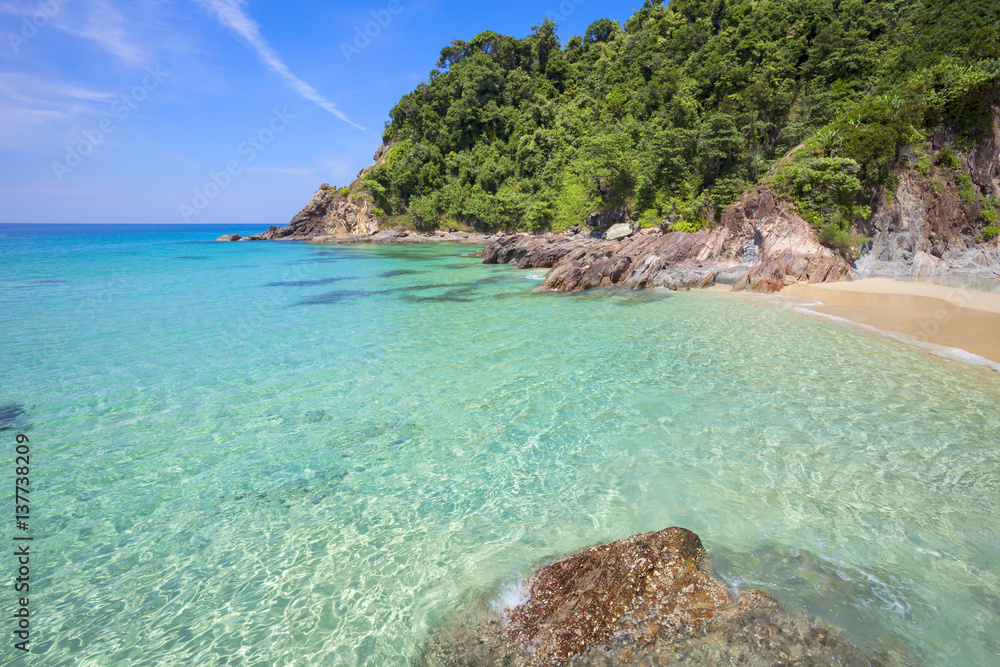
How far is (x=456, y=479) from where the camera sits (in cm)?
656

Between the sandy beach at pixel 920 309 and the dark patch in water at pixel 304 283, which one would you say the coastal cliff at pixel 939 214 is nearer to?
the sandy beach at pixel 920 309

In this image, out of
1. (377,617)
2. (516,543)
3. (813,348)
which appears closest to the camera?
(377,617)

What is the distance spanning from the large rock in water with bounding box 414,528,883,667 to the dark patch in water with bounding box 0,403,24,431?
389 inches

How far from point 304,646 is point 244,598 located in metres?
1.05

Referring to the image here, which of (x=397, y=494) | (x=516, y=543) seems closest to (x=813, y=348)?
(x=516, y=543)

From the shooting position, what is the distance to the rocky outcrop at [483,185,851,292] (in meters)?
21.3

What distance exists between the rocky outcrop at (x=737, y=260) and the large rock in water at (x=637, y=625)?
18954 mm

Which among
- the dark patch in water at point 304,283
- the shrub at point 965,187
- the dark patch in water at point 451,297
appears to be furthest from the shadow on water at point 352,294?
the shrub at point 965,187

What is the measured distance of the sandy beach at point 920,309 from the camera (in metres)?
12.3

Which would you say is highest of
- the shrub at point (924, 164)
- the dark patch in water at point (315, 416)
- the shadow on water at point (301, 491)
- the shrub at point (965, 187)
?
the shrub at point (924, 164)

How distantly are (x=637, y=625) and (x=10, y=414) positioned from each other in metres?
12.3

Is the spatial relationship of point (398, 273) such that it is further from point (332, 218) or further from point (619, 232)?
point (332, 218)

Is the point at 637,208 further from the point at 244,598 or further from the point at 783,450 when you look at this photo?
the point at 244,598

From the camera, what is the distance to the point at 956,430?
7.28 metres
